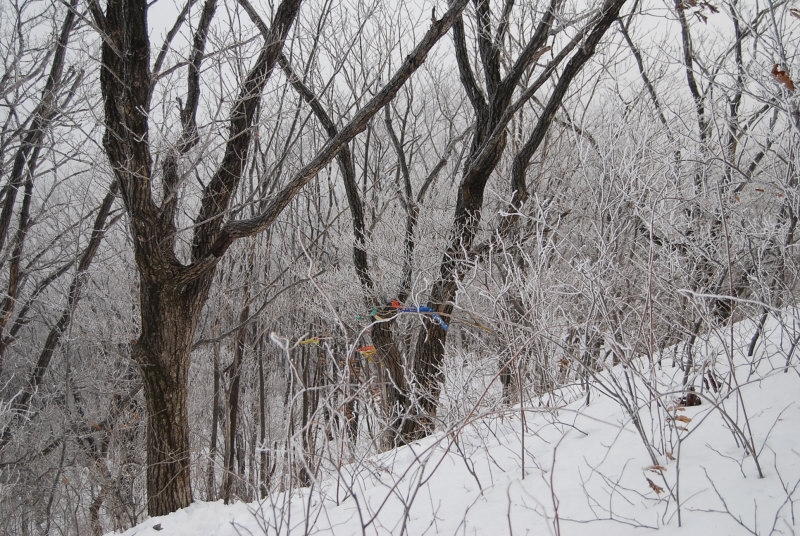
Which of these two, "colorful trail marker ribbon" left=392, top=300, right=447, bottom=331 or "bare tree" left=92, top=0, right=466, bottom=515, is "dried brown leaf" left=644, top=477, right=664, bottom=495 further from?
"bare tree" left=92, top=0, right=466, bottom=515

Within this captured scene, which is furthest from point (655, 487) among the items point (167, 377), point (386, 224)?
point (386, 224)

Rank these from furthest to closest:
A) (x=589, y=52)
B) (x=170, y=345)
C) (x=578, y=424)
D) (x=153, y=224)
→ (x=589, y=52), (x=170, y=345), (x=153, y=224), (x=578, y=424)

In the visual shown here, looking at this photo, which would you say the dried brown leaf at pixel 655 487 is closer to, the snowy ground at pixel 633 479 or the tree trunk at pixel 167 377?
the snowy ground at pixel 633 479

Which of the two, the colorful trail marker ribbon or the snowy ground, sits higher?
the colorful trail marker ribbon

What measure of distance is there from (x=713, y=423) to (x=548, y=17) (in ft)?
14.9

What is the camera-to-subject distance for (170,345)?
4008 mm

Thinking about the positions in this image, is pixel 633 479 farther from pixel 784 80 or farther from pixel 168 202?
pixel 168 202

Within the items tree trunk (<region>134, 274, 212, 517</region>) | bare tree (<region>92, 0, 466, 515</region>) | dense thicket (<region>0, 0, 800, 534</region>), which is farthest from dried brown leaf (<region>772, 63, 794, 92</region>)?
tree trunk (<region>134, 274, 212, 517</region>)

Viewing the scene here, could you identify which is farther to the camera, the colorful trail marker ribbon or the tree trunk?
the tree trunk

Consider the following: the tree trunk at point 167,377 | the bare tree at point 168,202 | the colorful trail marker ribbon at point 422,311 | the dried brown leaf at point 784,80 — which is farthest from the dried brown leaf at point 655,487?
the tree trunk at point 167,377

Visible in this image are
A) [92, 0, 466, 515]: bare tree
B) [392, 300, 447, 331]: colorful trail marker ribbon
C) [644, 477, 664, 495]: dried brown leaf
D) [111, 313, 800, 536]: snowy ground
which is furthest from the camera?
[92, 0, 466, 515]: bare tree

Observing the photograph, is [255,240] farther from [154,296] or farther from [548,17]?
[548,17]

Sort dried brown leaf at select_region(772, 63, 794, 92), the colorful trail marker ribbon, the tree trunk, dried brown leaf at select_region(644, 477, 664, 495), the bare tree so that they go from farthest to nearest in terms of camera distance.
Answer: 1. the tree trunk
2. the bare tree
3. the colorful trail marker ribbon
4. dried brown leaf at select_region(772, 63, 794, 92)
5. dried brown leaf at select_region(644, 477, 664, 495)

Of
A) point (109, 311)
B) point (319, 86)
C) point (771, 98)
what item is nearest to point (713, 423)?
point (771, 98)
